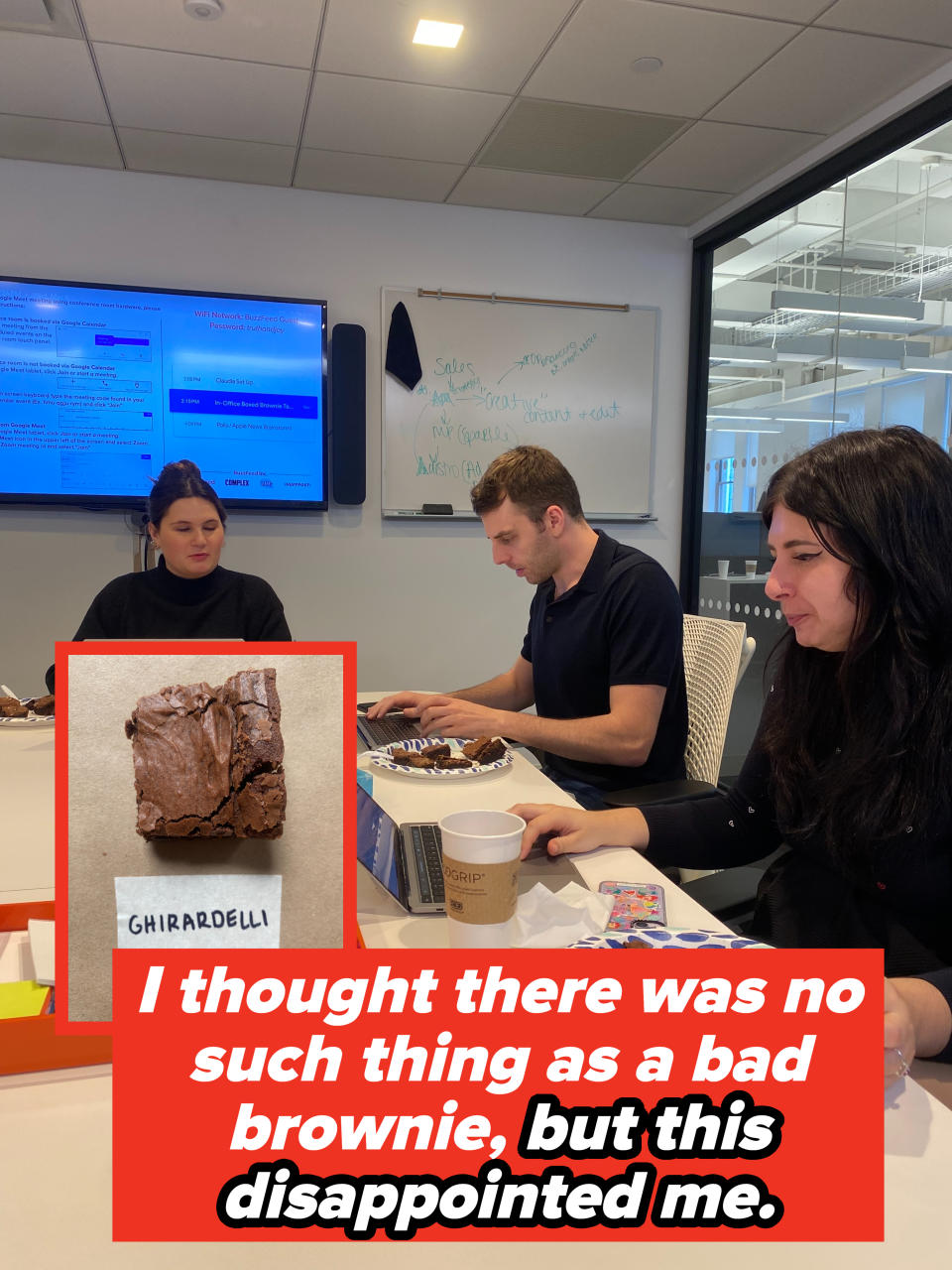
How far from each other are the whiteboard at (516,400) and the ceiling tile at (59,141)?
1.11 meters

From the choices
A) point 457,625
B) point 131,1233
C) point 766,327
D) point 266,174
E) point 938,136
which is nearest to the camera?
point 131,1233

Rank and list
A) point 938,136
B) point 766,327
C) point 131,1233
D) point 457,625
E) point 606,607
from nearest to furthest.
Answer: point 131,1233 → point 606,607 → point 938,136 → point 766,327 → point 457,625

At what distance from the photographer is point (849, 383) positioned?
3143 millimetres

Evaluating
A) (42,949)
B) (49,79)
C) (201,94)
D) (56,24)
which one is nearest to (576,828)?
(42,949)

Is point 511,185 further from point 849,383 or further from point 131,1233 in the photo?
point 131,1233

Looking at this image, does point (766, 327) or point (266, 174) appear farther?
point (766, 327)

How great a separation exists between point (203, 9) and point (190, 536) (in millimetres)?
1381

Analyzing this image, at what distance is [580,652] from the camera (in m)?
2.00

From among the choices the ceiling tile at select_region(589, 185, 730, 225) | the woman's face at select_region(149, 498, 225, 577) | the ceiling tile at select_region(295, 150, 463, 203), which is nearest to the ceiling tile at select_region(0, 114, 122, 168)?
the ceiling tile at select_region(295, 150, 463, 203)

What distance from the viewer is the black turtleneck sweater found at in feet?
7.67

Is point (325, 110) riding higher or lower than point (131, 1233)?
higher

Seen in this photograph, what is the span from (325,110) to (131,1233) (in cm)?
309

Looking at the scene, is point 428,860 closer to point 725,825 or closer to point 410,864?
point 410,864

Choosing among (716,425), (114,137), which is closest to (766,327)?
(716,425)
